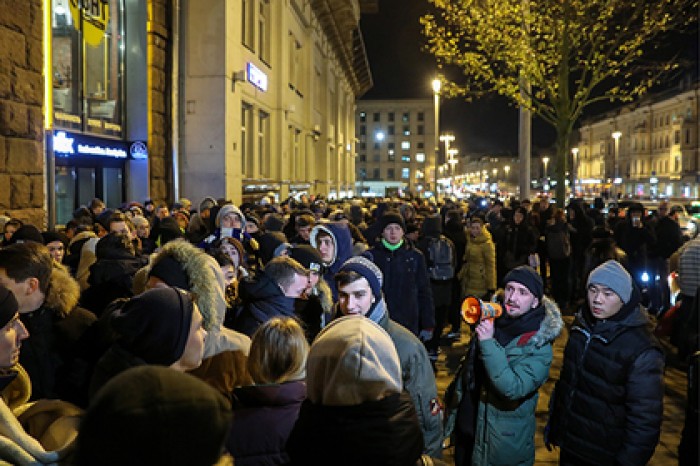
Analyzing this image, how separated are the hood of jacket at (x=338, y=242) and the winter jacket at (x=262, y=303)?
234cm

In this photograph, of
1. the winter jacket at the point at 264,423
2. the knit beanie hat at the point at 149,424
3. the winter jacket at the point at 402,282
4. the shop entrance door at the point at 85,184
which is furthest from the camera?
the shop entrance door at the point at 85,184

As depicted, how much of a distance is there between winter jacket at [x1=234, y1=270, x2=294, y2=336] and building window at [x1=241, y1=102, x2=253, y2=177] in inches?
739

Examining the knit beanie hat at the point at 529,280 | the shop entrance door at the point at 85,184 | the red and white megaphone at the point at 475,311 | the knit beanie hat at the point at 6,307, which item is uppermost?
the shop entrance door at the point at 85,184

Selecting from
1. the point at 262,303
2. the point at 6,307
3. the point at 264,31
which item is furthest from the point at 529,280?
the point at 264,31

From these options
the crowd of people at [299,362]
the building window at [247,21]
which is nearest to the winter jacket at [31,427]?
the crowd of people at [299,362]

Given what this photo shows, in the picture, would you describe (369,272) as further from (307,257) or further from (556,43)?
(556,43)

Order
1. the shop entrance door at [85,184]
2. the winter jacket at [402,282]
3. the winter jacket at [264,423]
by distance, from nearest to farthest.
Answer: the winter jacket at [264,423] < the winter jacket at [402,282] < the shop entrance door at [85,184]

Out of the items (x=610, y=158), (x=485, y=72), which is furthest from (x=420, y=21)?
(x=610, y=158)

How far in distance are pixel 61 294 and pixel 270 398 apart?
191 centimetres

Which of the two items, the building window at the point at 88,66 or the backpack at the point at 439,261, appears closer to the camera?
the backpack at the point at 439,261

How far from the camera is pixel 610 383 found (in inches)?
151

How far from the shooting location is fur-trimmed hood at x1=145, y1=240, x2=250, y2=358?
3.44 m

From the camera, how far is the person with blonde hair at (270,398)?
2.55m

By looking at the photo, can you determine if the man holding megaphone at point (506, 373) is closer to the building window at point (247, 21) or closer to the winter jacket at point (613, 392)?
the winter jacket at point (613, 392)
